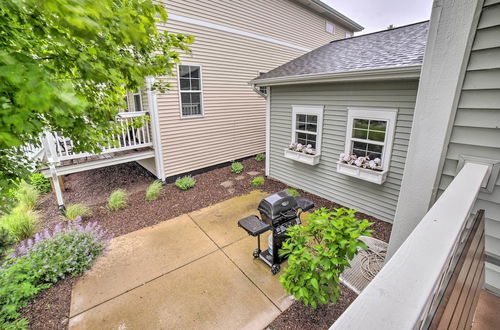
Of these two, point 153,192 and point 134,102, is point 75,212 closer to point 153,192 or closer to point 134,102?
point 153,192

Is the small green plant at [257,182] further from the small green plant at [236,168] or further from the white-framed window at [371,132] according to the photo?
the white-framed window at [371,132]

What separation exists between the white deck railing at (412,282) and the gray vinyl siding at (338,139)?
3639 millimetres

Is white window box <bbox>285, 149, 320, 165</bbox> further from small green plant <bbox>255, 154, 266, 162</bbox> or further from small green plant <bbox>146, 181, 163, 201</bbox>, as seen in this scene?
small green plant <bbox>146, 181, 163, 201</bbox>

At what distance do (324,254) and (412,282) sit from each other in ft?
4.68

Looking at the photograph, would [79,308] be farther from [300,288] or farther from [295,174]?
A: [295,174]

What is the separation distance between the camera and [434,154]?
189 cm

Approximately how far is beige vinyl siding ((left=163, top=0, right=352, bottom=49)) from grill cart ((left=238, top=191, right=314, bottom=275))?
5.81m

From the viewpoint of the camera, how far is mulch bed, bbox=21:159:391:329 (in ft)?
8.47

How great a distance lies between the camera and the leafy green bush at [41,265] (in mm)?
2555

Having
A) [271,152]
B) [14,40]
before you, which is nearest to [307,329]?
[14,40]

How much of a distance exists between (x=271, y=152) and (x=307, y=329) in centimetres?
492

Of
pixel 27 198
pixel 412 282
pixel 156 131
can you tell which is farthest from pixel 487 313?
pixel 27 198

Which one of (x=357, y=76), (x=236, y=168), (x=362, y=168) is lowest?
(x=236, y=168)

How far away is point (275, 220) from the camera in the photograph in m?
3.06
